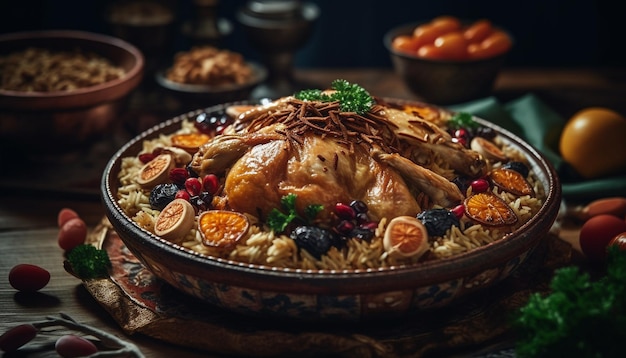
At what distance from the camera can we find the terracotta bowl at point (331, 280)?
3.71m

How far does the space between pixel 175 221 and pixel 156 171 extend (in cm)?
63

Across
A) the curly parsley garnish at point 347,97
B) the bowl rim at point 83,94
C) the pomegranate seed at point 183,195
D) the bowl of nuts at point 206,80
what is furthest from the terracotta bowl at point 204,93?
the pomegranate seed at point 183,195

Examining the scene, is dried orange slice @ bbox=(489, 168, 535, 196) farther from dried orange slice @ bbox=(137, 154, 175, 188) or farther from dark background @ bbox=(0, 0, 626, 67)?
dark background @ bbox=(0, 0, 626, 67)

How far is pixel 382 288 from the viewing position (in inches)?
147

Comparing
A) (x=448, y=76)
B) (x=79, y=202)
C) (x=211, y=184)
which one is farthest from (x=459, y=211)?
(x=448, y=76)

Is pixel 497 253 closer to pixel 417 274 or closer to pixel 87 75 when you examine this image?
pixel 417 274

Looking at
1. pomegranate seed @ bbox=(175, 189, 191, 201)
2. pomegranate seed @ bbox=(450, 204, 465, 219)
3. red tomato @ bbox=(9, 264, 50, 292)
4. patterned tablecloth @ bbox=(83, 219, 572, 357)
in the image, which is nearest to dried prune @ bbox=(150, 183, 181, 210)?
pomegranate seed @ bbox=(175, 189, 191, 201)

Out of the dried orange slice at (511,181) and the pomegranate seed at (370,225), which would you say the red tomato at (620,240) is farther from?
the pomegranate seed at (370,225)

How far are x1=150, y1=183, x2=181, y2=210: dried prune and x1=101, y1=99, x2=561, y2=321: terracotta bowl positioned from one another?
0.28 meters

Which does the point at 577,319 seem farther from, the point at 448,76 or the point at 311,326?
the point at 448,76

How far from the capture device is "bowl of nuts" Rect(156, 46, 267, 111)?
23.0 feet

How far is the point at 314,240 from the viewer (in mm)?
3902

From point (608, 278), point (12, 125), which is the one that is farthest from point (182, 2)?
point (608, 278)

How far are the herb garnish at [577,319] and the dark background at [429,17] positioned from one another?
206 inches
